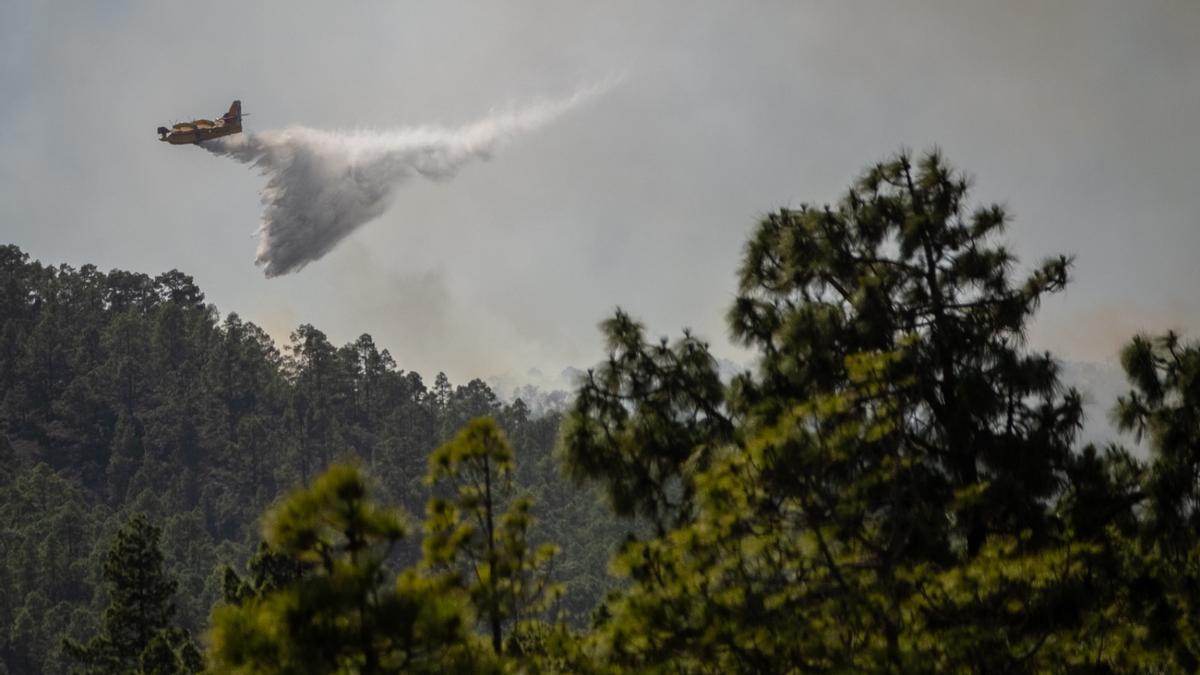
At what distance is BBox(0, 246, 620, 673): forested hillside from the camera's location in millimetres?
133375

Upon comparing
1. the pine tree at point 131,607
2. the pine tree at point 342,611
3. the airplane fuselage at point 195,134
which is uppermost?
the airplane fuselage at point 195,134

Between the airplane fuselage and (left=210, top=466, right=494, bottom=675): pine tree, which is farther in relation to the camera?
the airplane fuselage

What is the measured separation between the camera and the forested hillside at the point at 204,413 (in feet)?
438

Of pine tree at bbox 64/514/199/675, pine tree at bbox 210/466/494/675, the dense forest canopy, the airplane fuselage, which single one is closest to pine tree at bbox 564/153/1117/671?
the dense forest canopy

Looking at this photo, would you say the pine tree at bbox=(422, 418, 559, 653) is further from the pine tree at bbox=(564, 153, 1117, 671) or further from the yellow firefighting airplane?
the yellow firefighting airplane

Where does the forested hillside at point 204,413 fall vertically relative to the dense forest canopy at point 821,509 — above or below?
above

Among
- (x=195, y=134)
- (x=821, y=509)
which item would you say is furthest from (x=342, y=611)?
(x=195, y=134)

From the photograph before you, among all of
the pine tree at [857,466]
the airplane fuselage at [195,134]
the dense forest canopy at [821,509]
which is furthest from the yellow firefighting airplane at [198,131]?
the pine tree at [857,466]

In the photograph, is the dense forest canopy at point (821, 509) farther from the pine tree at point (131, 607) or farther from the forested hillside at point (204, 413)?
the forested hillside at point (204, 413)

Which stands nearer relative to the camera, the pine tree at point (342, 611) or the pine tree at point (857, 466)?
the pine tree at point (342, 611)

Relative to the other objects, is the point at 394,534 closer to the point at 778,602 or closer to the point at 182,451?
the point at 778,602

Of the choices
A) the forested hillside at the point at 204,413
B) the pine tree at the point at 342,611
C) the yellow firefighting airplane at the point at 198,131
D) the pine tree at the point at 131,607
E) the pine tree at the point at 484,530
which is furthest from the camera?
the forested hillside at the point at 204,413

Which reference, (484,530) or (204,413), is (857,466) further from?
(204,413)

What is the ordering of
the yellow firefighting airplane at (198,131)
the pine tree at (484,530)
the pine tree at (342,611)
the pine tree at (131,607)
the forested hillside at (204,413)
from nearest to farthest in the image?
the pine tree at (342,611) → the pine tree at (484,530) → the pine tree at (131,607) → the yellow firefighting airplane at (198,131) → the forested hillside at (204,413)
